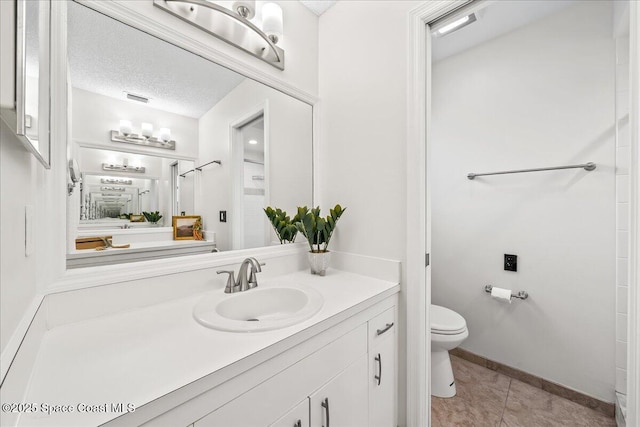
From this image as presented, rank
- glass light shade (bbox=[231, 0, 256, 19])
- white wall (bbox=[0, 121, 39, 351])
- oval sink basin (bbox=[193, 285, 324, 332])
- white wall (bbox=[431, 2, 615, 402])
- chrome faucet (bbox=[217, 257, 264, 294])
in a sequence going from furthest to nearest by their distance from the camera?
white wall (bbox=[431, 2, 615, 402]), glass light shade (bbox=[231, 0, 256, 19]), chrome faucet (bbox=[217, 257, 264, 294]), oval sink basin (bbox=[193, 285, 324, 332]), white wall (bbox=[0, 121, 39, 351])

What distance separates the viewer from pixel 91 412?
44 centimetres

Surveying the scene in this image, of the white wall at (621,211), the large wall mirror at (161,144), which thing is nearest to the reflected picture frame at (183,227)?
the large wall mirror at (161,144)

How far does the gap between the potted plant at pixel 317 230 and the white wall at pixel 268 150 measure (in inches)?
6.9

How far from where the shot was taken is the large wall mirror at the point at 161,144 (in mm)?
883

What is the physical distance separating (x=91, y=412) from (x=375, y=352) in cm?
91

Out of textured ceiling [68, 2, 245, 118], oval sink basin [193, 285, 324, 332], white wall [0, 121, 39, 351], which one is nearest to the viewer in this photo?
white wall [0, 121, 39, 351]

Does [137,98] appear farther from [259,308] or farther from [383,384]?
[383,384]

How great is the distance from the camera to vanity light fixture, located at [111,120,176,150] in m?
0.97

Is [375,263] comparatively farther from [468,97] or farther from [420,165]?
[468,97]

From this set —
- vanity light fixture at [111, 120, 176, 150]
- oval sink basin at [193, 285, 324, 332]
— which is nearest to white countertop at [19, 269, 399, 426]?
oval sink basin at [193, 285, 324, 332]

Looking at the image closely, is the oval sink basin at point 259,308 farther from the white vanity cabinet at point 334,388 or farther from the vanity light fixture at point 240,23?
the vanity light fixture at point 240,23

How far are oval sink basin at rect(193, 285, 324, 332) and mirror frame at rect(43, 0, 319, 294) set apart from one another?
21cm

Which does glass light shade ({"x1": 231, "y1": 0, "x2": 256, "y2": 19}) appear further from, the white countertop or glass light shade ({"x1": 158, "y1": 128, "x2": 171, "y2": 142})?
the white countertop

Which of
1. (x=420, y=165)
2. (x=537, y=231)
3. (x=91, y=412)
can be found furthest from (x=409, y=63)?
(x=91, y=412)
